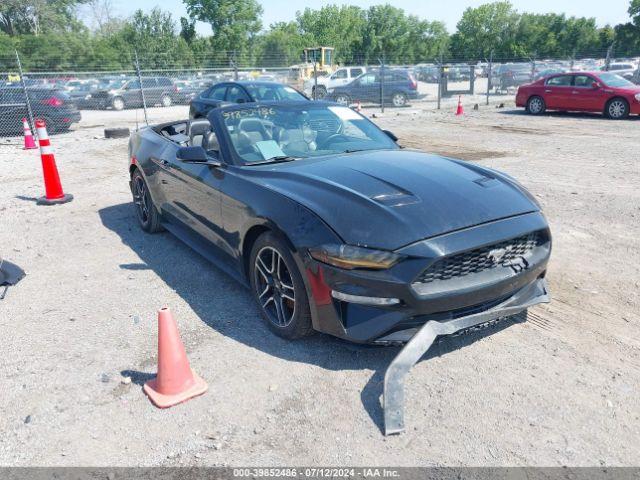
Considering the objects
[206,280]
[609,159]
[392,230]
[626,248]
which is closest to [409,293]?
[392,230]

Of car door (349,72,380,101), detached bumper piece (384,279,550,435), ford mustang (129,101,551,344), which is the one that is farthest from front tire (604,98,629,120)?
detached bumper piece (384,279,550,435)

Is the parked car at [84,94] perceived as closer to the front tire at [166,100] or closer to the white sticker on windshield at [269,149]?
the front tire at [166,100]

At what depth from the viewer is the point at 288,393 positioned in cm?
312

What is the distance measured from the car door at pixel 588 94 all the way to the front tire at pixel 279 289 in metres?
16.0

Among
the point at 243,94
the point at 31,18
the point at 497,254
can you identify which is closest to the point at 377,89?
the point at 243,94

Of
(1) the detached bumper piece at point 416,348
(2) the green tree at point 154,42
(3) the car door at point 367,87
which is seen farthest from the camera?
(2) the green tree at point 154,42

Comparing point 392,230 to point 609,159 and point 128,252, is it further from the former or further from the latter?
point 609,159

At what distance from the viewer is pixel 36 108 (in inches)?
620

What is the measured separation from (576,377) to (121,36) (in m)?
76.0

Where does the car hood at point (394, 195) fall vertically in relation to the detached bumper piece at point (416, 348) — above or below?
above

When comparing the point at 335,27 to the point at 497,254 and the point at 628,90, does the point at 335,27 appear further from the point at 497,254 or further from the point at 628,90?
the point at 497,254

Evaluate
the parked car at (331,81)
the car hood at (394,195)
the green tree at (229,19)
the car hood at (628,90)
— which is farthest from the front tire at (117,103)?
the green tree at (229,19)

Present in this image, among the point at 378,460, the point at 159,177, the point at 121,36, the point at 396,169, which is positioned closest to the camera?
the point at 378,460

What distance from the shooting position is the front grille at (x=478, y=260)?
3.04m
